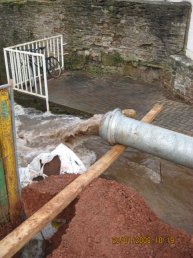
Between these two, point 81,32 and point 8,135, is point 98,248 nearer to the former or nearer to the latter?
point 8,135

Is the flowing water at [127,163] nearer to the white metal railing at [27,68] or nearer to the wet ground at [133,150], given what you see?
the wet ground at [133,150]

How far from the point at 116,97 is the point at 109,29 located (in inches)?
86.9

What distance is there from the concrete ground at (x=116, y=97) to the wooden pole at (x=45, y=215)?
3.80 meters

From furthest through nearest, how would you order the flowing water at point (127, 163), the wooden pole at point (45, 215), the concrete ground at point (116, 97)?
the concrete ground at point (116, 97), the flowing water at point (127, 163), the wooden pole at point (45, 215)

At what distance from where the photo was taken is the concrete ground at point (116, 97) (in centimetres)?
652

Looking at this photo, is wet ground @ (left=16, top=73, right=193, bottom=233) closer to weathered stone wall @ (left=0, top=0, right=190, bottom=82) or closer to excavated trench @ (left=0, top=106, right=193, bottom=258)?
excavated trench @ (left=0, top=106, right=193, bottom=258)

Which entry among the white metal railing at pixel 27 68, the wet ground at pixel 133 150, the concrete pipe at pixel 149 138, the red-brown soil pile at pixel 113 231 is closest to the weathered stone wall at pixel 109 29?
the wet ground at pixel 133 150

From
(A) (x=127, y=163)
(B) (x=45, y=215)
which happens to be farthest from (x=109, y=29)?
(B) (x=45, y=215)

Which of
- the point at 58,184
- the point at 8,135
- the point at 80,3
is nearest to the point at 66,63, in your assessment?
the point at 80,3

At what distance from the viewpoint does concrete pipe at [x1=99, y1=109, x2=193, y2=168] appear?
92.7 inches

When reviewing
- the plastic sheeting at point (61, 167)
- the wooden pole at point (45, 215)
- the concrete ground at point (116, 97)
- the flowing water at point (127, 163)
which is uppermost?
the wooden pole at point (45, 215)

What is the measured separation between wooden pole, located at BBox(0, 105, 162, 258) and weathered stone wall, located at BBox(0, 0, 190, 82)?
5.81 m

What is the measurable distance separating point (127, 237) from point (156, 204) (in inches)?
84.9
